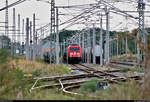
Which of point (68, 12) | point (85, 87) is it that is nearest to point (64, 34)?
point (68, 12)

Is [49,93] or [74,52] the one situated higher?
[74,52]

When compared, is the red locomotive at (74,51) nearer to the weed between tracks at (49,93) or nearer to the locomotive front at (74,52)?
the locomotive front at (74,52)

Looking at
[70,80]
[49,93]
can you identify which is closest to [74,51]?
[70,80]

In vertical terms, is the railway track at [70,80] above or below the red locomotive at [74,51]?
below

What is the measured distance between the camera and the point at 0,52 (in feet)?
34.8

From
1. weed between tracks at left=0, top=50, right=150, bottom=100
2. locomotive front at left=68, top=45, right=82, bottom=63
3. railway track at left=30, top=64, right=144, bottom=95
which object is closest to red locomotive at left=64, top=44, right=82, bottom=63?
locomotive front at left=68, top=45, right=82, bottom=63

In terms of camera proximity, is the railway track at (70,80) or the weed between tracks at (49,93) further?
the railway track at (70,80)

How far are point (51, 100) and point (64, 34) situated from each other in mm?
75584

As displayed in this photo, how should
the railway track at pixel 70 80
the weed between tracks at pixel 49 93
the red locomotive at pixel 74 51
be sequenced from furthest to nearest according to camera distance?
1. the red locomotive at pixel 74 51
2. the railway track at pixel 70 80
3. the weed between tracks at pixel 49 93

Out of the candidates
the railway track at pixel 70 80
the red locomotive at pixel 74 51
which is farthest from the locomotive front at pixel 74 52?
the railway track at pixel 70 80

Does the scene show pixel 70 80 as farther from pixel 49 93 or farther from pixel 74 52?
pixel 74 52

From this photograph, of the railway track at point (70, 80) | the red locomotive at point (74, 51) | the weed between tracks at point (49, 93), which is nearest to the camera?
the weed between tracks at point (49, 93)

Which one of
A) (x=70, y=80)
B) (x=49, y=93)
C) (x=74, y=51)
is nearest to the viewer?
(x=49, y=93)

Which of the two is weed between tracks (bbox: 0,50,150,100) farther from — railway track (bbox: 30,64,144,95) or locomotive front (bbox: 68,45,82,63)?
locomotive front (bbox: 68,45,82,63)
